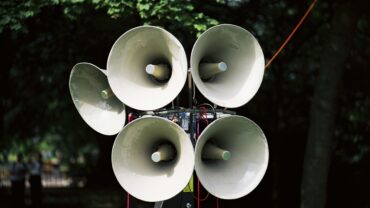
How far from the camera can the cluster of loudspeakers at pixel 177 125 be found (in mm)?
4906

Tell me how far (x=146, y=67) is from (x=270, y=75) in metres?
8.58

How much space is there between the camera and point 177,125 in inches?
189

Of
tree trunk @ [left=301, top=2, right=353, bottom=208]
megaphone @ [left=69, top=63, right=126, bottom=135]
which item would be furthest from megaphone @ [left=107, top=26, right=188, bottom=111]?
tree trunk @ [left=301, top=2, right=353, bottom=208]

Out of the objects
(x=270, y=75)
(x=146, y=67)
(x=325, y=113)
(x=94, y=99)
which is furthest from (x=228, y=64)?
(x=270, y=75)

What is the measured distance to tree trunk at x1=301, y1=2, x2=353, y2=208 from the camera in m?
A: 8.55

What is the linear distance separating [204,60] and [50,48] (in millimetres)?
6461

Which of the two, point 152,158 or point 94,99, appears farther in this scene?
point 94,99

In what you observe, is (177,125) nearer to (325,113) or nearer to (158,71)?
(158,71)

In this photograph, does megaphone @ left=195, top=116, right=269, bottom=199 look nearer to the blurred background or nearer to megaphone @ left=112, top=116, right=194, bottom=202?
megaphone @ left=112, top=116, right=194, bottom=202

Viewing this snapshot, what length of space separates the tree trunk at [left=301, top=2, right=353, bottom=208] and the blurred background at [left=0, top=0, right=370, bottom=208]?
15mm

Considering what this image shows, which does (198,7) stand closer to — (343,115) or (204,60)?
(204,60)

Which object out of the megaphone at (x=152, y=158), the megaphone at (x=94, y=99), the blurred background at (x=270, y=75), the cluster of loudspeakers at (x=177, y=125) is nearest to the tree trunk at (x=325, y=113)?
the blurred background at (x=270, y=75)

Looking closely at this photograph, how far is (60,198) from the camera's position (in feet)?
56.7

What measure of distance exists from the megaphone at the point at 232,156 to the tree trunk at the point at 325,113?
3693 millimetres
